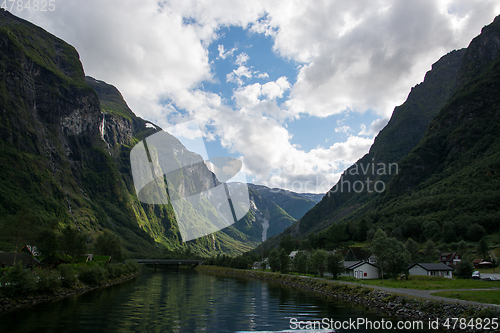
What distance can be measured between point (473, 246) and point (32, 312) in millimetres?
96421

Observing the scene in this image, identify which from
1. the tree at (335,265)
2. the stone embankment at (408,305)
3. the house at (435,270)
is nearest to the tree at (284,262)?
the tree at (335,265)

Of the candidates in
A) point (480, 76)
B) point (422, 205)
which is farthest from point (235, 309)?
point (480, 76)

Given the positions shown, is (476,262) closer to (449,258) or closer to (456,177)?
(449,258)

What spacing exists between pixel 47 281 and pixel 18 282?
4.96 meters

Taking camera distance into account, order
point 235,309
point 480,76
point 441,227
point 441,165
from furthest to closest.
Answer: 1. point 480,76
2. point 441,165
3. point 441,227
4. point 235,309

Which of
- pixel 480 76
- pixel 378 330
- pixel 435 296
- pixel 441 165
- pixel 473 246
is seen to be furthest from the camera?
pixel 480 76

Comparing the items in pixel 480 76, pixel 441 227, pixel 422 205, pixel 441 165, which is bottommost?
pixel 441 227

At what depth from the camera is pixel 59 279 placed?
36.3 metres

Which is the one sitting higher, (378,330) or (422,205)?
(422,205)

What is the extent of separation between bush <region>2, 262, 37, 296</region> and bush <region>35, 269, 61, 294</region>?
255cm

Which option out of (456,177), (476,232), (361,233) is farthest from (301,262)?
(456,177)

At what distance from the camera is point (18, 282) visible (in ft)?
94.8

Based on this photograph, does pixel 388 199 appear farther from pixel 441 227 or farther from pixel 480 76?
pixel 480 76

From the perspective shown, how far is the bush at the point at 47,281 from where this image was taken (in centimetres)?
3283
